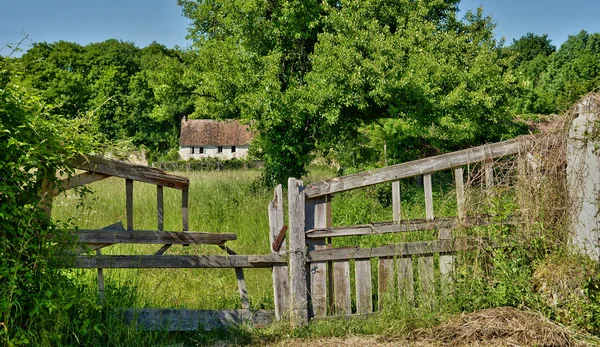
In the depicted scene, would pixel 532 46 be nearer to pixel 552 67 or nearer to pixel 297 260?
pixel 552 67

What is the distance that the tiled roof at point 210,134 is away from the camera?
202 ft

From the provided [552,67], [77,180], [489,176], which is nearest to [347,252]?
[489,176]

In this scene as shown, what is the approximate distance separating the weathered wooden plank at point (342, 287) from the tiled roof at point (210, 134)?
55.6 m

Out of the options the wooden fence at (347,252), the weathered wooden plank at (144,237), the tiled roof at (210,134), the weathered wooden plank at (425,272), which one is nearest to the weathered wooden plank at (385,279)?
the wooden fence at (347,252)

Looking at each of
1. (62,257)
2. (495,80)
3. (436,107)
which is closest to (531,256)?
(62,257)

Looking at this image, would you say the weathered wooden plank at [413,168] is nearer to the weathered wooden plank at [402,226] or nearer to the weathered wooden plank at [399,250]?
the weathered wooden plank at [402,226]

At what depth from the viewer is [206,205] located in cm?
1320

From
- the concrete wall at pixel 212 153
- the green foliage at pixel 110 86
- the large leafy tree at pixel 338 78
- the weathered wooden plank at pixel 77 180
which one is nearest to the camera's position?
the weathered wooden plank at pixel 77 180

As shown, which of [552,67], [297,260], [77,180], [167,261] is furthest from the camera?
[552,67]

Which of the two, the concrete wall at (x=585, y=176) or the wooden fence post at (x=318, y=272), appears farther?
the wooden fence post at (x=318, y=272)

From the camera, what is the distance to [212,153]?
6300 cm

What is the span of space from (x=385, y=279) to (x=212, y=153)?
57934 millimetres

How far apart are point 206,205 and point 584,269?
9121mm

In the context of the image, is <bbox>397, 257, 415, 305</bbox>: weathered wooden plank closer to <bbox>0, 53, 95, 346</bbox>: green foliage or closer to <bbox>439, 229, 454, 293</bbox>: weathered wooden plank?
<bbox>439, 229, 454, 293</bbox>: weathered wooden plank
